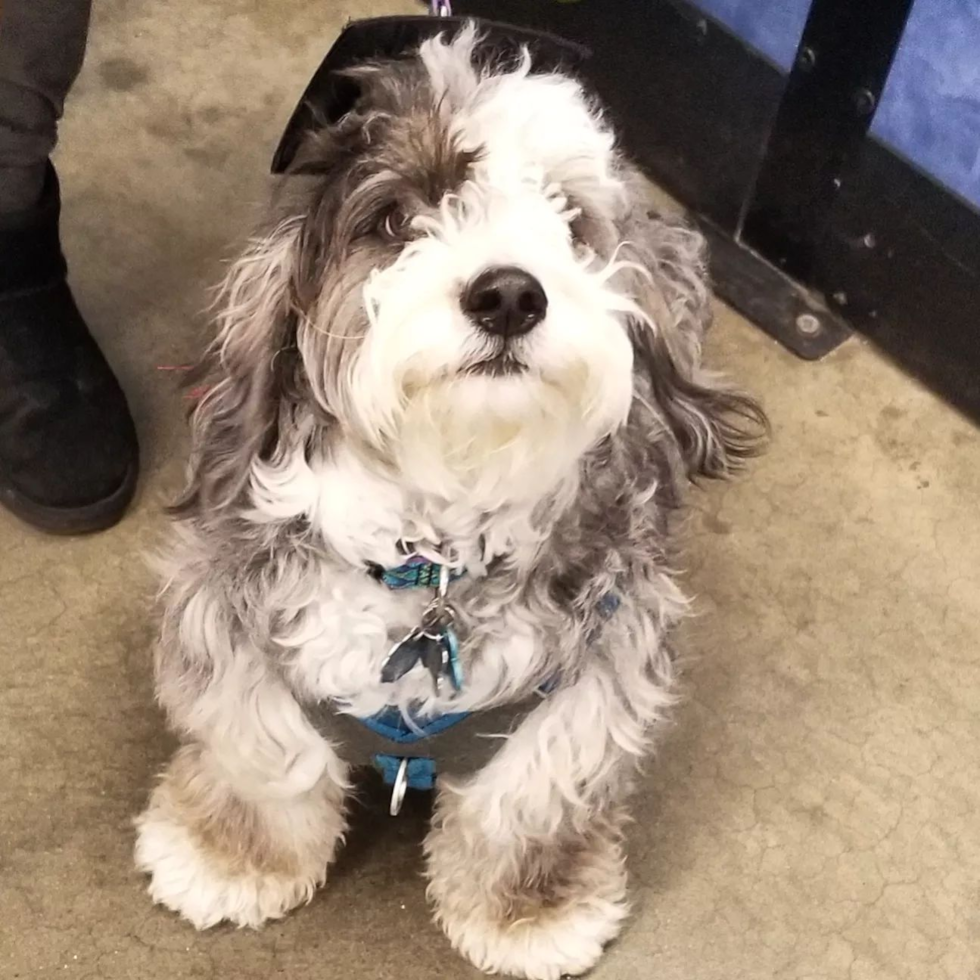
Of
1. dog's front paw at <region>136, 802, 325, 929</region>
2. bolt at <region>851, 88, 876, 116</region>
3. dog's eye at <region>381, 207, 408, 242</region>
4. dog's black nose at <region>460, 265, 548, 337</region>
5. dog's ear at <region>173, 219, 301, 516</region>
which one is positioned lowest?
dog's front paw at <region>136, 802, 325, 929</region>

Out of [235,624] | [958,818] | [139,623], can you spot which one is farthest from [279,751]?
[958,818]

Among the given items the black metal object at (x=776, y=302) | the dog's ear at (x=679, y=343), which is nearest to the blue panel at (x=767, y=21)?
the black metal object at (x=776, y=302)

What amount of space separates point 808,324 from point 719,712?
561mm

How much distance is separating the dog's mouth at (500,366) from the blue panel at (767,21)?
0.97 m

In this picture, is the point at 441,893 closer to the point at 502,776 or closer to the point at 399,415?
the point at 502,776

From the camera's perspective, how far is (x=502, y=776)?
0.94 m

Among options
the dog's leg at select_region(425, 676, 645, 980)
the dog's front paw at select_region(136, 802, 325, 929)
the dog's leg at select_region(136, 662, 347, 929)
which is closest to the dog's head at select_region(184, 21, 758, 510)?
the dog's leg at select_region(425, 676, 645, 980)

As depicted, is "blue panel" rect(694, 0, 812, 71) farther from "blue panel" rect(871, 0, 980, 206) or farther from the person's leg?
the person's leg

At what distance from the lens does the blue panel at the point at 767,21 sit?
58.3 inches

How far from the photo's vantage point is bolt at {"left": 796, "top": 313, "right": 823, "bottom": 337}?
159 cm

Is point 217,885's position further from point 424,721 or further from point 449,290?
point 449,290

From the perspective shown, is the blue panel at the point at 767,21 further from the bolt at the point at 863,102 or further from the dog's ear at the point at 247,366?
the dog's ear at the point at 247,366

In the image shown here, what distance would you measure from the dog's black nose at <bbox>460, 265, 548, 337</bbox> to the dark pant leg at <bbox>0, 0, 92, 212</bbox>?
26.0 inches

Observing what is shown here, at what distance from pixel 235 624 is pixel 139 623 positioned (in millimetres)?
428
